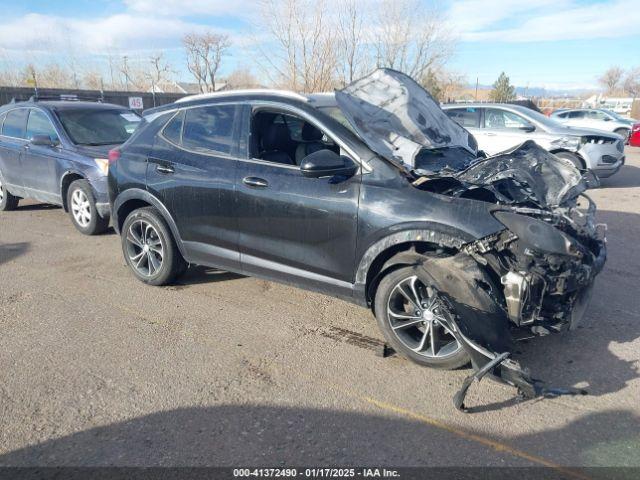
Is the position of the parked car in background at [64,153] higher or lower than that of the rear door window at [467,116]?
lower

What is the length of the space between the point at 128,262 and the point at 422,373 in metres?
3.38

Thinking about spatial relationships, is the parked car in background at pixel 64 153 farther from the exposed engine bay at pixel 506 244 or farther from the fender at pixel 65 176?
the exposed engine bay at pixel 506 244

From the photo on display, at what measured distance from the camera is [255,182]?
4.14 m

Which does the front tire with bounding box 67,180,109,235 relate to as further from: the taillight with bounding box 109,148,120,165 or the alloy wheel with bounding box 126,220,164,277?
the alloy wheel with bounding box 126,220,164,277

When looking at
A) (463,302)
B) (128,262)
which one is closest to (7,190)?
(128,262)

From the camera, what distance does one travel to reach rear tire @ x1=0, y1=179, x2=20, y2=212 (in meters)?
8.50

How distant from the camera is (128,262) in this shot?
17.5ft

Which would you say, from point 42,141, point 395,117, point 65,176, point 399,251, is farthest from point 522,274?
point 42,141

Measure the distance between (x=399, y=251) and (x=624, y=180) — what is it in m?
10.5

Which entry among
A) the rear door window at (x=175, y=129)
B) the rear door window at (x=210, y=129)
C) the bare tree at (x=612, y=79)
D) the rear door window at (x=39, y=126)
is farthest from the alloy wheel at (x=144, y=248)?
the bare tree at (x=612, y=79)

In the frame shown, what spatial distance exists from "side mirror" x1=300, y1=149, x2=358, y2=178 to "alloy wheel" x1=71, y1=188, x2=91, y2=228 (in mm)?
4354

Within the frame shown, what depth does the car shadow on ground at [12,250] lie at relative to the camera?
20.0 ft

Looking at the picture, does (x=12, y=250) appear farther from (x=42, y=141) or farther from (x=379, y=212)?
(x=379, y=212)

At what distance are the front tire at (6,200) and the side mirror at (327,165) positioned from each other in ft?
23.0
